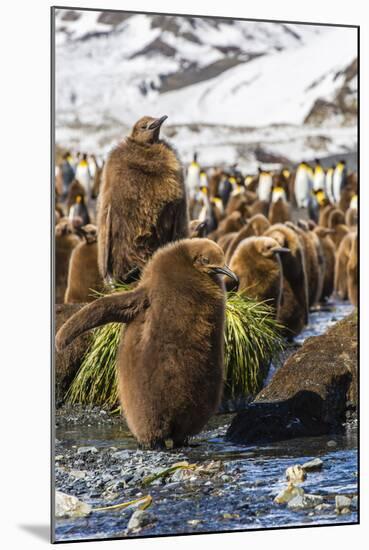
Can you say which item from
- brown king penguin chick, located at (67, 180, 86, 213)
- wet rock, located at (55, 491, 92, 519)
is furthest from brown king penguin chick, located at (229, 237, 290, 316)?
wet rock, located at (55, 491, 92, 519)

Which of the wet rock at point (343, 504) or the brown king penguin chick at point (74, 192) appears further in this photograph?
the wet rock at point (343, 504)

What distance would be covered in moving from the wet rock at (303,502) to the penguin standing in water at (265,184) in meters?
1.54

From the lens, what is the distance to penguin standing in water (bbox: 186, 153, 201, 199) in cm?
605

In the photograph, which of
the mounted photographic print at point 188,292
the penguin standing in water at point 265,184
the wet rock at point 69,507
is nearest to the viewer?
the wet rock at point 69,507

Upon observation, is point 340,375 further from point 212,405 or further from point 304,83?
point 304,83

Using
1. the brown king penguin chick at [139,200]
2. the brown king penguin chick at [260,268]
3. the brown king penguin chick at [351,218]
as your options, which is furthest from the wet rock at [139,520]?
the brown king penguin chick at [351,218]

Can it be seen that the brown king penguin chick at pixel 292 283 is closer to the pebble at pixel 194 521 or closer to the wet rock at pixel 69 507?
the pebble at pixel 194 521

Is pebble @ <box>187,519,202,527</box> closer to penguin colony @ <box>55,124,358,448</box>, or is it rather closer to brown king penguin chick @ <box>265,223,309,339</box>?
penguin colony @ <box>55,124,358,448</box>

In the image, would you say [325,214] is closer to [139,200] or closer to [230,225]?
[230,225]

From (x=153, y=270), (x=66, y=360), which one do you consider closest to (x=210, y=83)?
(x=153, y=270)

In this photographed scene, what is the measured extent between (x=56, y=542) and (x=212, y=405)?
980 millimetres

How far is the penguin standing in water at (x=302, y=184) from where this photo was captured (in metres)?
6.20

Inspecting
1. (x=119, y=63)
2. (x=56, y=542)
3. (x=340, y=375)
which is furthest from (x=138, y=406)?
(x=119, y=63)

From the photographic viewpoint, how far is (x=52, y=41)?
5.60 meters
